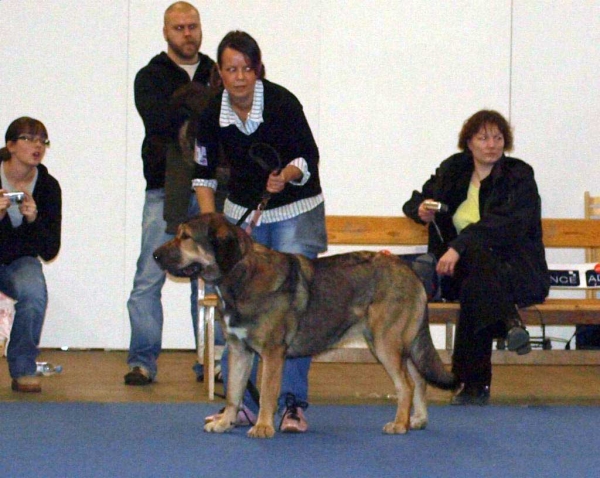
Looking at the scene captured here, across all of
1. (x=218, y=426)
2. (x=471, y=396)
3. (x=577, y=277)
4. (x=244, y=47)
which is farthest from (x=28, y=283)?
(x=577, y=277)

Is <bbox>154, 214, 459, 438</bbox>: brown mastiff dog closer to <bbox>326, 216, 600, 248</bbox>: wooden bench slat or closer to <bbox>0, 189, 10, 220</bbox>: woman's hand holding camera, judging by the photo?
<bbox>0, 189, 10, 220</bbox>: woman's hand holding camera

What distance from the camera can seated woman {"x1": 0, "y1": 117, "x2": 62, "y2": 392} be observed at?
5656 mm

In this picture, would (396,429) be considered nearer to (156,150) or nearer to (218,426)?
(218,426)

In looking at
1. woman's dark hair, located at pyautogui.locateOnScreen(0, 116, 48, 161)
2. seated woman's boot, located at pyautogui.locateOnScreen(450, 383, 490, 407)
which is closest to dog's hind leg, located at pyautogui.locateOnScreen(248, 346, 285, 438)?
seated woman's boot, located at pyautogui.locateOnScreen(450, 383, 490, 407)

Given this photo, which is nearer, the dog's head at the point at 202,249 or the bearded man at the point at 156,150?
the dog's head at the point at 202,249

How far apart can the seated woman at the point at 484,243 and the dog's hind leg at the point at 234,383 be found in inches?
58.7

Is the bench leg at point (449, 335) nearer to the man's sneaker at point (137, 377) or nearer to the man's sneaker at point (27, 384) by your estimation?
the man's sneaker at point (137, 377)

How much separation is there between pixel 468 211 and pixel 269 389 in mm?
2194

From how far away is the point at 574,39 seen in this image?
8.24 meters

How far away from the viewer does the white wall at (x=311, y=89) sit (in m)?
8.04

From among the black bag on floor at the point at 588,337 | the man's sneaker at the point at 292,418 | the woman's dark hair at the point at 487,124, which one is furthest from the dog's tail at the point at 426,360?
the black bag on floor at the point at 588,337

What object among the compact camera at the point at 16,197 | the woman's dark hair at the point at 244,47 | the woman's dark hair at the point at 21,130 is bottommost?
the compact camera at the point at 16,197

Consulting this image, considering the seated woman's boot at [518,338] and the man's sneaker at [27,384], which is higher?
the seated woman's boot at [518,338]

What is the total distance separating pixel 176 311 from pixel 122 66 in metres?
1.96
